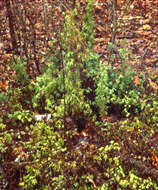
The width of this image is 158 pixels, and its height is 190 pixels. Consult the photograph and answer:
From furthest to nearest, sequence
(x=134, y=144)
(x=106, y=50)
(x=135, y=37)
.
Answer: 1. (x=135, y=37)
2. (x=106, y=50)
3. (x=134, y=144)

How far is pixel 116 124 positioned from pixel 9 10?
2.98m

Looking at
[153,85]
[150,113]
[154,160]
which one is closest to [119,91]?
[150,113]

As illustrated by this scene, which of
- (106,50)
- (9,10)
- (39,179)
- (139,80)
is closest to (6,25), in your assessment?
(9,10)

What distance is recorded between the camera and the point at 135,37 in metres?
4.87

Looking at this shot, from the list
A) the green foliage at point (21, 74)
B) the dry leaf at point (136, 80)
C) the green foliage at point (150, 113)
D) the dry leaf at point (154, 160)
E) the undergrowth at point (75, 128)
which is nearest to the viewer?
the undergrowth at point (75, 128)

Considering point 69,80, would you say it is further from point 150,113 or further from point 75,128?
point 150,113

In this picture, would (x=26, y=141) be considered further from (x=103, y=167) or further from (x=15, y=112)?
(x=103, y=167)

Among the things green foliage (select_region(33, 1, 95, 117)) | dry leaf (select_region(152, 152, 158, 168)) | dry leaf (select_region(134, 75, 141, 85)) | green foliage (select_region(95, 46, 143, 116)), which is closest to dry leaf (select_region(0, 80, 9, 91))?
green foliage (select_region(33, 1, 95, 117))

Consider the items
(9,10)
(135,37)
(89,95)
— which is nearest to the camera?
(89,95)

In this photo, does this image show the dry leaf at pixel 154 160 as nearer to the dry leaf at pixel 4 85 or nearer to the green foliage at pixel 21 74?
the green foliage at pixel 21 74

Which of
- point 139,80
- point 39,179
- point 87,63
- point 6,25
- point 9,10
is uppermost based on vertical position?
point 9,10

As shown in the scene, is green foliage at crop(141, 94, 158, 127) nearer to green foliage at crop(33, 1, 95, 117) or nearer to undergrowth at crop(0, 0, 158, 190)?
undergrowth at crop(0, 0, 158, 190)

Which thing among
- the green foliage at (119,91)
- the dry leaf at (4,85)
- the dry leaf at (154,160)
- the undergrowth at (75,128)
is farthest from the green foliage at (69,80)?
the dry leaf at (154,160)

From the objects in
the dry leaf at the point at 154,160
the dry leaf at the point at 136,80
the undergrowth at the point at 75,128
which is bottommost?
the dry leaf at the point at 154,160
